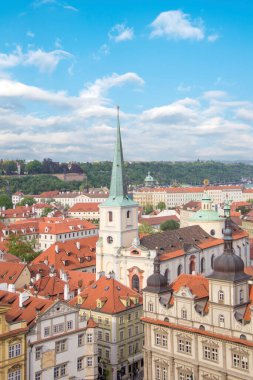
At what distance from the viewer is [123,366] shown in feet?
192

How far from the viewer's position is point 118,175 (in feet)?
257

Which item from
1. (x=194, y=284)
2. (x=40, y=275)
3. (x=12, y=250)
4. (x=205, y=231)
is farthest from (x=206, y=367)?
(x=12, y=250)

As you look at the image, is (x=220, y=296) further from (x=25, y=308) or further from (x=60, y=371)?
(x=25, y=308)

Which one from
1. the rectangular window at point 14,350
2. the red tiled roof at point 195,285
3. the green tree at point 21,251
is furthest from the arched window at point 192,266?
the rectangular window at point 14,350

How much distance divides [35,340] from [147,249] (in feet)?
96.6

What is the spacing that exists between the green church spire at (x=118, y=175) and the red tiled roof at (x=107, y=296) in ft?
55.8

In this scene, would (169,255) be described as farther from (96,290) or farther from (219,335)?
(219,335)

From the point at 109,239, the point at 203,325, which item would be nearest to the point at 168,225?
the point at 109,239

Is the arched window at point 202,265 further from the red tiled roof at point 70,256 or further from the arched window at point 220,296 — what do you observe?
the arched window at point 220,296

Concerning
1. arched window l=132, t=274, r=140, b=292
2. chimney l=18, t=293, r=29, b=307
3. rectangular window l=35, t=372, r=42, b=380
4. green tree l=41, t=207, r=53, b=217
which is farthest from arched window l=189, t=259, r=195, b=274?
green tree l=41, t=207, r=53, b=217

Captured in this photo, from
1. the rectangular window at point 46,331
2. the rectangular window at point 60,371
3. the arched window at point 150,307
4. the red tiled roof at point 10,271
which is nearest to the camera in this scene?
the rectangular window at point 46,331

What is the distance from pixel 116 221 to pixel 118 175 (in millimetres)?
6592

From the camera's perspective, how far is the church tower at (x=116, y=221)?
3027 inches

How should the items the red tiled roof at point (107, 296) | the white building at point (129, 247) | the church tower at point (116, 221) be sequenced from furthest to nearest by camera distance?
1. the church tower at point (116, 221)
2. the white building at point (129, 247)
3. the red tiled roof at point (107, 296)
